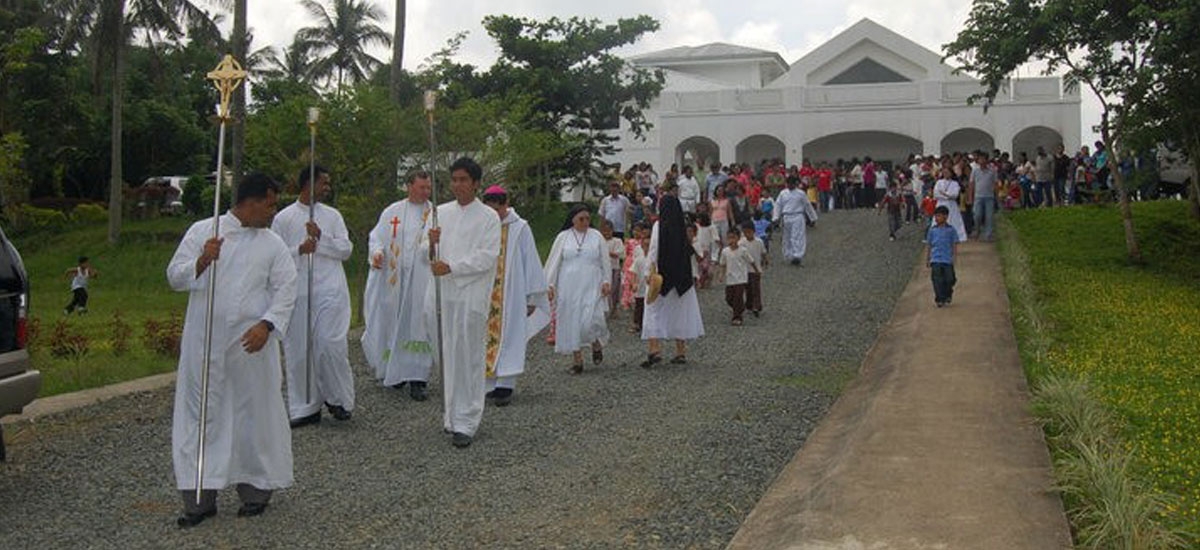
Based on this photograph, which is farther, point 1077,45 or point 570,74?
point 570,74

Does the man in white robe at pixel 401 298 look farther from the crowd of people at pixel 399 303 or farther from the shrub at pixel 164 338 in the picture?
the shrub at pixel 164 338

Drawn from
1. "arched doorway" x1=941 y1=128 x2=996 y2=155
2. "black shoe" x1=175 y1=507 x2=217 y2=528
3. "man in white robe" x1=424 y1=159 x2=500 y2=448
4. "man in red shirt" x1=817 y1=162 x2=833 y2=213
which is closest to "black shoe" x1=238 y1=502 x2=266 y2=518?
"black shoe" x1=175 y1=507 x2=217 y2=528

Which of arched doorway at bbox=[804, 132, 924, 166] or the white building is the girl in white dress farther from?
arched doorway at bbox=[804, 132, 924, 166]

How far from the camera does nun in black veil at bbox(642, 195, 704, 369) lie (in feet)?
43.7

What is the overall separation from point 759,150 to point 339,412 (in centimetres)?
3677

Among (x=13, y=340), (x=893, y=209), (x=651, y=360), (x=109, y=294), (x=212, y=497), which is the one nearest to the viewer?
(x=212, y=497)

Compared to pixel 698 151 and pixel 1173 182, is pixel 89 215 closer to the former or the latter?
pixel 698 151

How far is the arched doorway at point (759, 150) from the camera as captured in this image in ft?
149

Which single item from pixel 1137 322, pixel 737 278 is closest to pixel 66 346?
pixel 737 278

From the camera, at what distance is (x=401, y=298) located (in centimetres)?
1166

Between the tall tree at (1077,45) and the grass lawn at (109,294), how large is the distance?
33.6 feet

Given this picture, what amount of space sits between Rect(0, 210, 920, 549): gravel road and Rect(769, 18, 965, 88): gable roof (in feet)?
107

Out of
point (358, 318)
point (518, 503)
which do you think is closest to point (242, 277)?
point (518, 503)

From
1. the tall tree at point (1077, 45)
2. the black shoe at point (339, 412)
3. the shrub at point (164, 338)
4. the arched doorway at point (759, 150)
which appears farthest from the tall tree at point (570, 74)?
the black shoe at point (339, 412)
